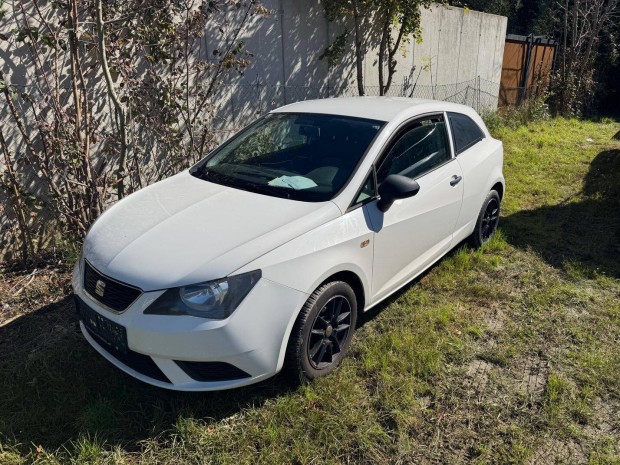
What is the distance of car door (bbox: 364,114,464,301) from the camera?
3215 mm

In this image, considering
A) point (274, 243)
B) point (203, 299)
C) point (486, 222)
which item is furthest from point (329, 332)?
point (486, 222)

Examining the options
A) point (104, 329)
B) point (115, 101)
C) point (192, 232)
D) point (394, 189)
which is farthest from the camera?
point (115, 101)

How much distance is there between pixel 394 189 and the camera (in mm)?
2988

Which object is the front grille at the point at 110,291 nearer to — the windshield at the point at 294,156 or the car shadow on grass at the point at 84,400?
the car shadow on grass at the point at 84,400

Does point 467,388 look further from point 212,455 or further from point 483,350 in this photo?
point 212,455

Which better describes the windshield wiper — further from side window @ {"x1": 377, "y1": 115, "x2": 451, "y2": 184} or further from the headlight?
the headlight

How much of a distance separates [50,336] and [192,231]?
5.21 ft

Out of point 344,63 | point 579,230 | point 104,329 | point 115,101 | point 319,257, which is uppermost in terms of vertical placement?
point 115,101

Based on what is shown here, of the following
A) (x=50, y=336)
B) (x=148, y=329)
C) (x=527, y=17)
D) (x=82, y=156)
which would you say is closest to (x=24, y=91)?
(x=82, y=156)

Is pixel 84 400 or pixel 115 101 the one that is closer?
pixel 84 400

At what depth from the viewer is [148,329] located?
241 centimetres

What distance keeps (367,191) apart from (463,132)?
1746mm

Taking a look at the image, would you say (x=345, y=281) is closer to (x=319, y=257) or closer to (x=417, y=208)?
(x=319, y=257)

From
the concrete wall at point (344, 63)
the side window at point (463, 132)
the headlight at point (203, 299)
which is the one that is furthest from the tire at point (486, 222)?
the concrete wall at point (344, 63)
